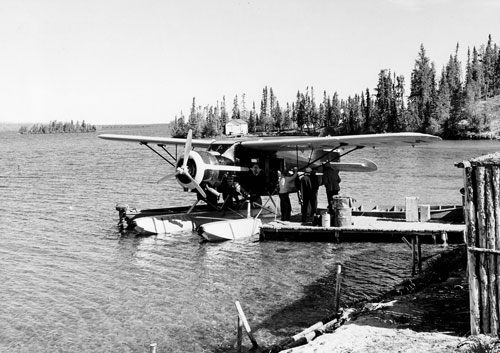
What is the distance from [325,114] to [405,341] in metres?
137

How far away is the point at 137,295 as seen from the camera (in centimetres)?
1127

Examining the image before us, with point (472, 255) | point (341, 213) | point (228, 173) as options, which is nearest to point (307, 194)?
point (341, 213)

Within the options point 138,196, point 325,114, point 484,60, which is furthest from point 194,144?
point 484,60

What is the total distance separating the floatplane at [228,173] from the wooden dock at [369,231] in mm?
1655

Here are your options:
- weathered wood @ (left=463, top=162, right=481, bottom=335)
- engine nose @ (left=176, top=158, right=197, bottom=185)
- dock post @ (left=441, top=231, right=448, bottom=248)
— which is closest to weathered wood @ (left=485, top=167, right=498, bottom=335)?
weathered wood @ (left=463, top=162, right=481, bottom=335)

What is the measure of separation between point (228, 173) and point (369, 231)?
523cm

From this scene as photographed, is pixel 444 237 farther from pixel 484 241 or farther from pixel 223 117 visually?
pixel 223 117

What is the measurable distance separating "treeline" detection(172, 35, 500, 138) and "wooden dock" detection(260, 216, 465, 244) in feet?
262

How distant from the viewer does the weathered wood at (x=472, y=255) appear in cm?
679

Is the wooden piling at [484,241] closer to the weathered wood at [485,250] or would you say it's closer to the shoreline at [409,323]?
the weathered wood at [485,250]

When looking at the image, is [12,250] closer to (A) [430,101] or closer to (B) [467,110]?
(B) [467,110]

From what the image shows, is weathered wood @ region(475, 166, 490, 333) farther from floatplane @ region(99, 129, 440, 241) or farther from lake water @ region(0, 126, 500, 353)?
floatplane @ region(99, 129, 440, 241)

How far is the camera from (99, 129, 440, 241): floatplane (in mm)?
16125

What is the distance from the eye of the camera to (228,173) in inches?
685
